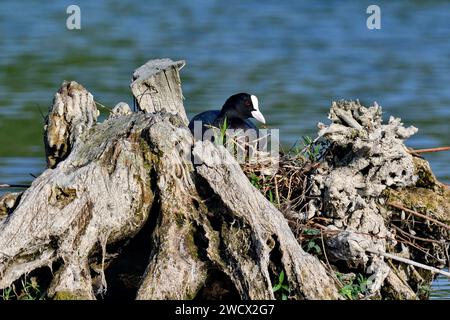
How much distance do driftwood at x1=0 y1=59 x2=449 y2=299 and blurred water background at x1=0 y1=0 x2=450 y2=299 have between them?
392cm

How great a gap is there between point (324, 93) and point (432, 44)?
3289 millimetres

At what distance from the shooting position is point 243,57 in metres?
13.9

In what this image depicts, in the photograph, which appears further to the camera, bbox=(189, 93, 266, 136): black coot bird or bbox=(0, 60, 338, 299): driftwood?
bbox=(189, 93, 266, 136): black coot bird

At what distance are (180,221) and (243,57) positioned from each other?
28.9 feet

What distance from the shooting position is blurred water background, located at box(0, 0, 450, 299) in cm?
1110

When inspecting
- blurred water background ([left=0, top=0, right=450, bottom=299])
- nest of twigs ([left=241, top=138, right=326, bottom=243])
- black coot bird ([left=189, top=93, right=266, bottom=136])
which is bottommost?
blurred water background ([left=0, top=0, right=450, bottom=299])

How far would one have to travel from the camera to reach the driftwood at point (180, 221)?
5.08 m

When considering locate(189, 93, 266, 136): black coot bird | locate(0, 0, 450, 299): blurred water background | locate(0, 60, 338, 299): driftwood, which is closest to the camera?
locate(0, 60, 338, 299): driftwood

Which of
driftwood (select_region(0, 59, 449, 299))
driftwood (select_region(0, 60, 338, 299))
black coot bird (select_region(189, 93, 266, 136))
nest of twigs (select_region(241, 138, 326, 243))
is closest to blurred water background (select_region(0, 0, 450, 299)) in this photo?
black coot bird (select_region(189, 93, 266, 136))

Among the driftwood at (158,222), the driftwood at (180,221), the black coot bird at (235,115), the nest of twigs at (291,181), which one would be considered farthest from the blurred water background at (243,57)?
the driftwood at (158,222)

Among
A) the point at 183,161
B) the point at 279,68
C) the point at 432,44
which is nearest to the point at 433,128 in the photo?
the point at 279,68

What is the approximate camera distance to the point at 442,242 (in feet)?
18.7

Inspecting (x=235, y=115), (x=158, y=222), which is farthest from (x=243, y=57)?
(x=158, y=222)

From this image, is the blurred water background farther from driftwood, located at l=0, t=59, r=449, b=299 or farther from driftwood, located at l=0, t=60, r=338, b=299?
driftwood, located at l=0, t=60, r=338, b=299
